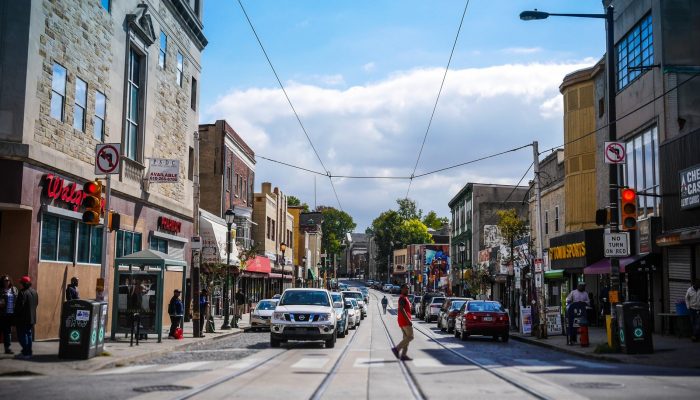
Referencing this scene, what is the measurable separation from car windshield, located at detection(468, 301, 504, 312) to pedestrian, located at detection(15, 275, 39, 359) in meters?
16.0

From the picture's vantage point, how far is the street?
11.1m

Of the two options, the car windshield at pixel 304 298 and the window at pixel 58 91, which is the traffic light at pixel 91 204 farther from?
the car windshield at pixel 304 298

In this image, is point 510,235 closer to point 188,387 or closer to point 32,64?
point 32,64

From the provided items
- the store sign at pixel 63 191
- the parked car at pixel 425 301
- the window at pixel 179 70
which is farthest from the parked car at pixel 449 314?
the window at pixel 179 70

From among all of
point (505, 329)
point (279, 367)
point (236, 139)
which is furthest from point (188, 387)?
point (236, 139)

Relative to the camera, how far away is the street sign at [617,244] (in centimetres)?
1892

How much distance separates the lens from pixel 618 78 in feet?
102

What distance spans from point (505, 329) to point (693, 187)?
807cm

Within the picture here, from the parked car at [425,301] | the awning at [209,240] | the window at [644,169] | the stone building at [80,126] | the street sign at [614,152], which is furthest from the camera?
the parked car at [425,301]

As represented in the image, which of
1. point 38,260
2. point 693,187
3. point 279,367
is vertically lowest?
point 279,367

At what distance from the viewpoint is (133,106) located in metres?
29.2

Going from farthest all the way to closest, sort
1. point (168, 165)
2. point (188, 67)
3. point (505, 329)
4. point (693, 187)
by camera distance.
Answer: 1. point (188, 67)
2. point (168, 165)
3. point (505, 329)
4. point (693, 187)

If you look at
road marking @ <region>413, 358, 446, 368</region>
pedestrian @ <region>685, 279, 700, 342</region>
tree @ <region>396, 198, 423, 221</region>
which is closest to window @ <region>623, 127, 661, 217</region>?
pedestrian @ <region>685, 279, 700, 342</region>

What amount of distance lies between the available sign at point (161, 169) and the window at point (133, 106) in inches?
30.9
